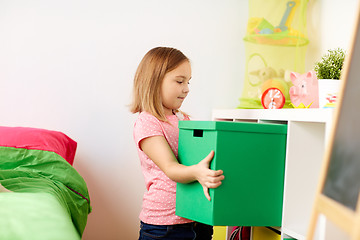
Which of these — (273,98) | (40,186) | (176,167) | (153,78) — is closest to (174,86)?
(153,78)

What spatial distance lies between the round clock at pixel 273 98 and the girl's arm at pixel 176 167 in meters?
0.53

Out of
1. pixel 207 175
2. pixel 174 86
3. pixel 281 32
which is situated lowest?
pixel 207 175

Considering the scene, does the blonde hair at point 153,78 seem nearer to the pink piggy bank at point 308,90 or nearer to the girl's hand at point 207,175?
the girl's hand at point 207,175

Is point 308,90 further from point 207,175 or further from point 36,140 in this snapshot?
point 36,140

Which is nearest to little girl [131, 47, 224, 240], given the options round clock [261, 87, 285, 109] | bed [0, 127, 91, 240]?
bed [0, 127, 91, 240]

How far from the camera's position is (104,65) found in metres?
2.13

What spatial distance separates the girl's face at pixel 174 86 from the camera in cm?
153

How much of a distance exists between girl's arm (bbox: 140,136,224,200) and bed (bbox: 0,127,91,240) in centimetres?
32

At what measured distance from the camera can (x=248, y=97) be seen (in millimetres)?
2150

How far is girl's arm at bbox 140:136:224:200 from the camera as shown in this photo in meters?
1.28

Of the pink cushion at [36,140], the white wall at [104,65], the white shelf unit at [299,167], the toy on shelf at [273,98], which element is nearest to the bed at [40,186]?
the pink cushion at [36,140]

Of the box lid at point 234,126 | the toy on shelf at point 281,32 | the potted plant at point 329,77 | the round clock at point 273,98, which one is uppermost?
the toy on shelf at point 281,32

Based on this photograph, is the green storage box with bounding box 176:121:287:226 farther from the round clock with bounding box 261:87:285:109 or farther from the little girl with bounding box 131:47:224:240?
the round clock with bounding box 261:87:285:109

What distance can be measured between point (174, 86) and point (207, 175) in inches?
14.9
